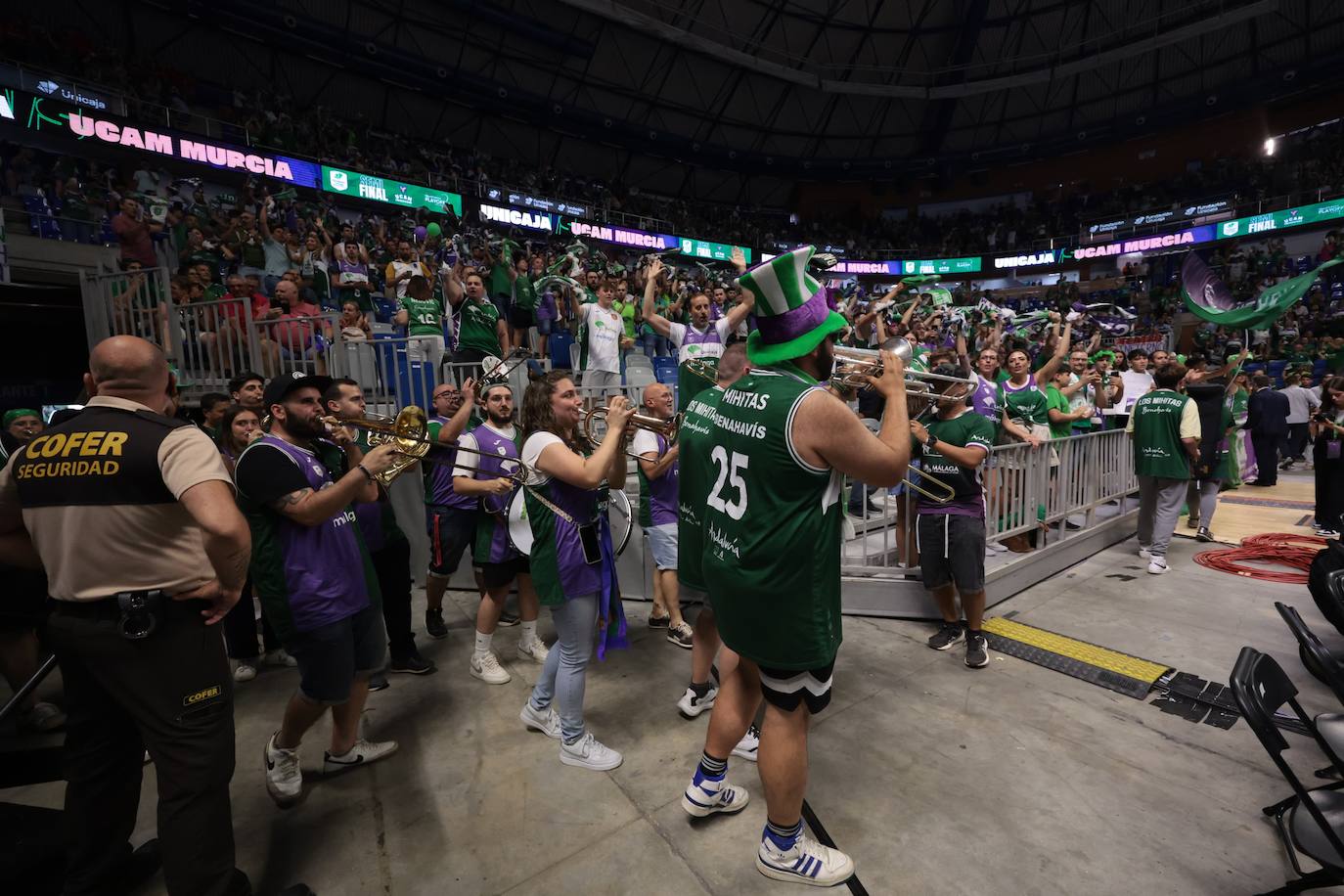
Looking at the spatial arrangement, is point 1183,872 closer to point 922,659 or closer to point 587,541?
point 922,659

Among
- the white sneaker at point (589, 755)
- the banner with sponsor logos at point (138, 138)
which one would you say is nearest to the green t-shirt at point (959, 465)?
the white sneaker at point (589, 755)

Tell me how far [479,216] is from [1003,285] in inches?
1121

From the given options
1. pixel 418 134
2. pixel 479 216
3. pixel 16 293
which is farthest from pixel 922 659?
pixel 418 134

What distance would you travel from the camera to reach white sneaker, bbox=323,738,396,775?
3016 millimetres

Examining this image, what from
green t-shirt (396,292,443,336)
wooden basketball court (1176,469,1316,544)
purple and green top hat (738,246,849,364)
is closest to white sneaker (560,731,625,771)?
purple and green top hat (738,246,849,364)

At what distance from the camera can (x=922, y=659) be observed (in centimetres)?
395

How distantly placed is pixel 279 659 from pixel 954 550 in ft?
16.1

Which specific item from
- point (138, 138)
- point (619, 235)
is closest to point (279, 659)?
point (138, 138)

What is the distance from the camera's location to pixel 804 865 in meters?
2.21

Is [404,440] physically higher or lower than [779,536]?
higher

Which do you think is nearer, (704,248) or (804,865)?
(804,865)

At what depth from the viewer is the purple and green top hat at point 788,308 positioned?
6.84ft

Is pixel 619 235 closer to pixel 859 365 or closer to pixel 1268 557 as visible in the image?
pixel 1268 557

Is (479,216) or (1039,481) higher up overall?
(479,216)
